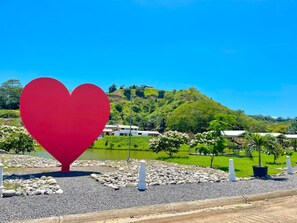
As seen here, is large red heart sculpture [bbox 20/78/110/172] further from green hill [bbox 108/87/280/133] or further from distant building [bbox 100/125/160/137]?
distant building [bbox 100/125/160/137]

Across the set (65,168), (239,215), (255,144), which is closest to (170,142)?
(255,144)

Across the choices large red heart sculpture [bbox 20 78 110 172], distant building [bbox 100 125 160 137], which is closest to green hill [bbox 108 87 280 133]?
distant building [bbox 100 125 160 137]

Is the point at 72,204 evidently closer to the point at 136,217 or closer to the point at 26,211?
the point at 26,211

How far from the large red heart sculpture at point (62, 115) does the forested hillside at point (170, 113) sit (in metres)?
7.27

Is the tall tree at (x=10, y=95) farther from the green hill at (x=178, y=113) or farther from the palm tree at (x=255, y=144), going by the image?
the palm tree at (x=255, y=144)

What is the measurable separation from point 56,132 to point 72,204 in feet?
18.4

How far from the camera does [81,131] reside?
13.0 m

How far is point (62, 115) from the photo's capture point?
41.4 feet

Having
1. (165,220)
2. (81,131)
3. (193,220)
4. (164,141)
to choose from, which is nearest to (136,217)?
(165,220)

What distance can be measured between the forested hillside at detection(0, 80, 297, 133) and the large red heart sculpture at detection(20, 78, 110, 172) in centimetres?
727

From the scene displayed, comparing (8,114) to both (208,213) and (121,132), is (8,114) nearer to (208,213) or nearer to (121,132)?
(121,132)

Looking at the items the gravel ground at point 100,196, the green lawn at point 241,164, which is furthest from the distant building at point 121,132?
the gravel ground at point 100,196

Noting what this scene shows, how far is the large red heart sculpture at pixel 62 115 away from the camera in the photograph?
1215 cm

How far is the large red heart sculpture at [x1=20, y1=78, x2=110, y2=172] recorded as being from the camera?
1215 cm
